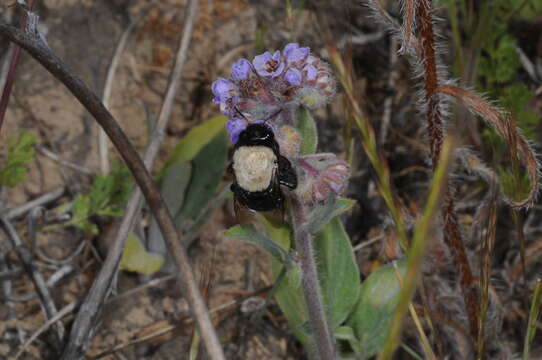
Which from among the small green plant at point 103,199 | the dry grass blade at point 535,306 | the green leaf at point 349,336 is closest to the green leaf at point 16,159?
the small green plant at point 103,199

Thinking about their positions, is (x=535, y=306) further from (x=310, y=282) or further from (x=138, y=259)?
(x=138, y=259)

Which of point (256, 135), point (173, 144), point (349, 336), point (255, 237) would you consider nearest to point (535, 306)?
point (349, 336)

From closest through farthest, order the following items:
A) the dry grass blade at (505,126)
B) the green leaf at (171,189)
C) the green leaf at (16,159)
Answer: the dry grass blade at (505,126) < the green leaf at (16,159) < the green leaf at (171,189)

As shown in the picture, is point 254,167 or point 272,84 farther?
point 272,84

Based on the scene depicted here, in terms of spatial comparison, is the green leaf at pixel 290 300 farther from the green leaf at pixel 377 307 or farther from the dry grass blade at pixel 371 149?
the dry grass blade at pixel 371 149

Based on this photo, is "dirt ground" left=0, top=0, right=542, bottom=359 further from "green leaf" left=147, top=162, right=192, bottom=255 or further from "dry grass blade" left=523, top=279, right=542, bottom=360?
"dry grass blade" left=523, top=279, right=542, bottom=360

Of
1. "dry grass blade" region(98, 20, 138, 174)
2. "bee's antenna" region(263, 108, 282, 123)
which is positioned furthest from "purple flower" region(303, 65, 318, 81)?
"dry grass blade" region(98, 20, 138, 174)

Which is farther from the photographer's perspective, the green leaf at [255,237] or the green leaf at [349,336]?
the green leaf at [349,336]
